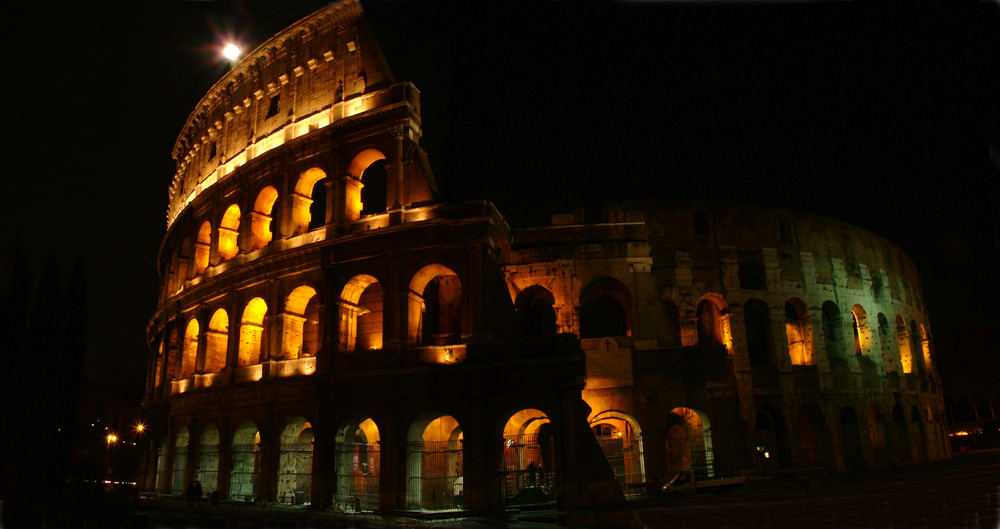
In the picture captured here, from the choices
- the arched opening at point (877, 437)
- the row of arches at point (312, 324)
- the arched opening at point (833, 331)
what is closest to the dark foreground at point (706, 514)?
the row of arches at point (312, 324)

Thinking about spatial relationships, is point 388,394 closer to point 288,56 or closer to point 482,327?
point 482,327

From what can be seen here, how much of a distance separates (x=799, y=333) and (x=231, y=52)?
80.1ft

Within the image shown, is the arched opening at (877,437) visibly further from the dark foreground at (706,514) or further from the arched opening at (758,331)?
the dark foreground at (706,514)

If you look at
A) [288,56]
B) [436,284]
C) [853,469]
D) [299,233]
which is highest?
[288,56]

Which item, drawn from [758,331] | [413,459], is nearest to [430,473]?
[413,459]

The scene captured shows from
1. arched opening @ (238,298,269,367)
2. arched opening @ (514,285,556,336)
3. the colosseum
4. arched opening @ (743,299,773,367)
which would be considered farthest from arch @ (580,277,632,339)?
arched opening @ (238,298,269,367)

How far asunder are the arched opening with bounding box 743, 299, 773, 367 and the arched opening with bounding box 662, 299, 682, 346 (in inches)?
116

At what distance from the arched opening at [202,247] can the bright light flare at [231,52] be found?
21.0 feet

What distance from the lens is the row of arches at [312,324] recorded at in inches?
741

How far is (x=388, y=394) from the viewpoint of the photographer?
17.2 meters

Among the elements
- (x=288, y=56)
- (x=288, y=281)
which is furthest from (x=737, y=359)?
(x=288, y=56)

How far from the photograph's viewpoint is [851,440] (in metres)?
24.1

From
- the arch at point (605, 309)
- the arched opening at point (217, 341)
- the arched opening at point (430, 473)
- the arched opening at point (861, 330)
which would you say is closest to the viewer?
the arched opening at point (430, 473)

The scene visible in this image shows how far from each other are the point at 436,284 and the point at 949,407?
4485 centimetres
